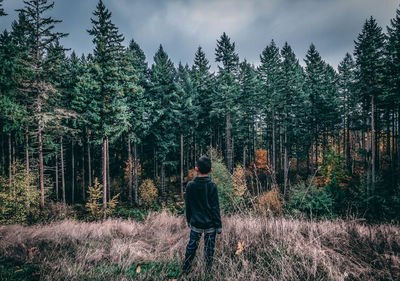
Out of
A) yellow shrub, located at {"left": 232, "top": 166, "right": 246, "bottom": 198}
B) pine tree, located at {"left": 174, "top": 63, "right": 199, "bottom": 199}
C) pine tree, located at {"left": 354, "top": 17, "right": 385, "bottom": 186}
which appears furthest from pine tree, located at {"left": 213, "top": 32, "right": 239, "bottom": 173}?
pine tree, located at {"left": 354, "top": 17, "right": 385, "bottom": 186}

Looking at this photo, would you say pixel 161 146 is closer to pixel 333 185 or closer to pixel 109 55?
pixel 109 55

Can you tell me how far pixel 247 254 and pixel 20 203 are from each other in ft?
57.7

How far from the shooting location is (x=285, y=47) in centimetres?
2634

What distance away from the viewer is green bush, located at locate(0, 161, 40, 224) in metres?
12.4

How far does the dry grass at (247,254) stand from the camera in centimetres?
262

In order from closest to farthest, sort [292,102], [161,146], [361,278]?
1. [361,278]
2. [161,146]
3. [292,102]

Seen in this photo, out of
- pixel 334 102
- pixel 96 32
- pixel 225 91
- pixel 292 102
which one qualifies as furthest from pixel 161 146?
pixel 334 102

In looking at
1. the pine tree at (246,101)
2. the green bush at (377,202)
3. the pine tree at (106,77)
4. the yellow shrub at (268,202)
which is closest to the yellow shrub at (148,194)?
the pine tree at (106,77)

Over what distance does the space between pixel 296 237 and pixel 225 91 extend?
68.3 feet

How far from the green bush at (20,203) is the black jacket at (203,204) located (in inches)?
584

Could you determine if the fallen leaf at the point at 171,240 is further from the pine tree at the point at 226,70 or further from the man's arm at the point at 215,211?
the pine tree at the point at 226,70

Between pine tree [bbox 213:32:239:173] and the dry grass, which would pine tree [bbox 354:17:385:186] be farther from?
the dry grass

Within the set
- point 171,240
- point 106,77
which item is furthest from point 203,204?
point 106,77

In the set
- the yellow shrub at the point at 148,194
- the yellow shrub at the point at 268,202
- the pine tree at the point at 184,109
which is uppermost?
the pine tree at the point at 184,109
